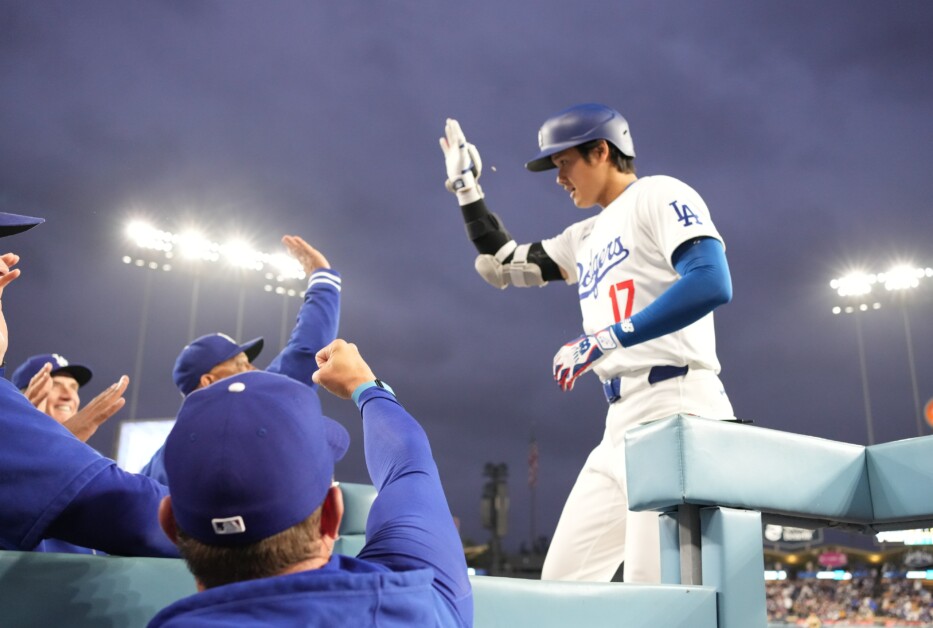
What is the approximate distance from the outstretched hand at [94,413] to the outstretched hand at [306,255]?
1.03 m

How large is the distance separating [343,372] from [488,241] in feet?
6.36

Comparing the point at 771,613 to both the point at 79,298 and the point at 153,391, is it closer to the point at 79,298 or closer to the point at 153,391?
the point at 153,391

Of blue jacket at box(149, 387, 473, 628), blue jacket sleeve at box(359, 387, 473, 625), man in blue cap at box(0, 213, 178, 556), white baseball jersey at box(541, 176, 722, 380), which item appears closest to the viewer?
blue jacket at box(149, 387, 473, 628)

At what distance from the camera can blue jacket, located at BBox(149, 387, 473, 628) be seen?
2.62ft

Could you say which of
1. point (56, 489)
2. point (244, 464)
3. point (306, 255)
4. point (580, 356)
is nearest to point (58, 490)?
point (56, 489)

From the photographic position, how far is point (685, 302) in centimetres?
211

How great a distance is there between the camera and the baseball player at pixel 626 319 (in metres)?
2.14

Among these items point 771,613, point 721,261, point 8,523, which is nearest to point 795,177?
point 771,613

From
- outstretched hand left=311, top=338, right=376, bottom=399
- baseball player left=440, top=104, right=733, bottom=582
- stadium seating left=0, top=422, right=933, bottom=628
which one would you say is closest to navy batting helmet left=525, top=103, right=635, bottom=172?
baseball player left=440, top=104, right=733, bottom=582

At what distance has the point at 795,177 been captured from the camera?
2658 centimetres

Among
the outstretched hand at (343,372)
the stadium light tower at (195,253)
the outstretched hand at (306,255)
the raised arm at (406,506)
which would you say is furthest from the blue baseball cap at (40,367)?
the stadium light tower at (195,253)

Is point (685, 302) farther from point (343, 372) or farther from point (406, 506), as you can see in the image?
point (406, 506)

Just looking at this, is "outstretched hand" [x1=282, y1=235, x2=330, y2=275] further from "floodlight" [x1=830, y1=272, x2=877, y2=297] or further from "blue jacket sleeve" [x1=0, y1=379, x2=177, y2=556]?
"floodlight" [x1=830, y1=272, x2=877, y2=297]

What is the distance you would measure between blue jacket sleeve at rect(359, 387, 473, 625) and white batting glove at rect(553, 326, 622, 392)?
109 centimetres
